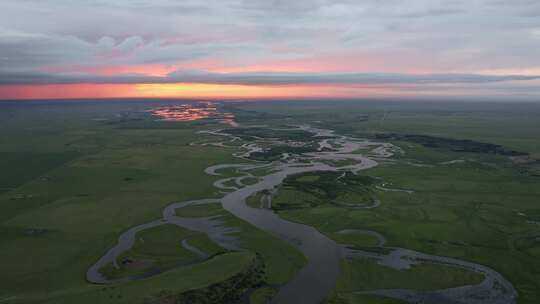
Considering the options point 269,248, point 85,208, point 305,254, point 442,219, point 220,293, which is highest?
point 442,219

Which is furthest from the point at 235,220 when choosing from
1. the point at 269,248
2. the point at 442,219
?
the point at 442,219

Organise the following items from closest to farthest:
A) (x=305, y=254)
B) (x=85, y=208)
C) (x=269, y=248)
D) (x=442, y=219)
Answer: (x=305, y=254) < (x=269, y=248) < (x=442, y=219) < (x=85, y=208)

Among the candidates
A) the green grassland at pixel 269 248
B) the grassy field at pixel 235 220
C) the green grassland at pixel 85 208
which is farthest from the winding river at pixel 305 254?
the green grassland at pixel 85 208

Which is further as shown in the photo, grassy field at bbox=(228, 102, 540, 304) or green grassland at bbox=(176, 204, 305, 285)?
green grassland at bbox=(176, 204, 305, 285)

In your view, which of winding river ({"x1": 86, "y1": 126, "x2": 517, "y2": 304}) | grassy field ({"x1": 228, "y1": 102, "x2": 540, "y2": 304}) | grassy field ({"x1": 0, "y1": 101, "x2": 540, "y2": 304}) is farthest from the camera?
grassy field ({"x1": 228, "y1": 102, "x2": 540, "y2": 304})

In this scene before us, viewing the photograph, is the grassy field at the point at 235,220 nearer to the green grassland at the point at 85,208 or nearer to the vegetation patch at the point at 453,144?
the green grassland at the point at 85,208

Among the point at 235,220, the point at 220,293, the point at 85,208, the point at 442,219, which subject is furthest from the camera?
the point at 85,208

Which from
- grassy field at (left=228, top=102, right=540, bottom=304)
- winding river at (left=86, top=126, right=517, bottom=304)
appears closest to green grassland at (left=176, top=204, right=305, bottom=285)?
winding river at (left=86, top=126, right=517, bottom=304)

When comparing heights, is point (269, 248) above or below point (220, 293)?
above

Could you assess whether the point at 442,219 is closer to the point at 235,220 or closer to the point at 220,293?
the point at 235,220

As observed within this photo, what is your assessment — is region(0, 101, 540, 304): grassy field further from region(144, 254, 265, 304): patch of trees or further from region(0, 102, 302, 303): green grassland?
region(144, 254, 265, 304): patch of trees

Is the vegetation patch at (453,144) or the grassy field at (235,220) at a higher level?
the vegetation patch at (453,144)

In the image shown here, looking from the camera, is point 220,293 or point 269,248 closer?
point 220,293
